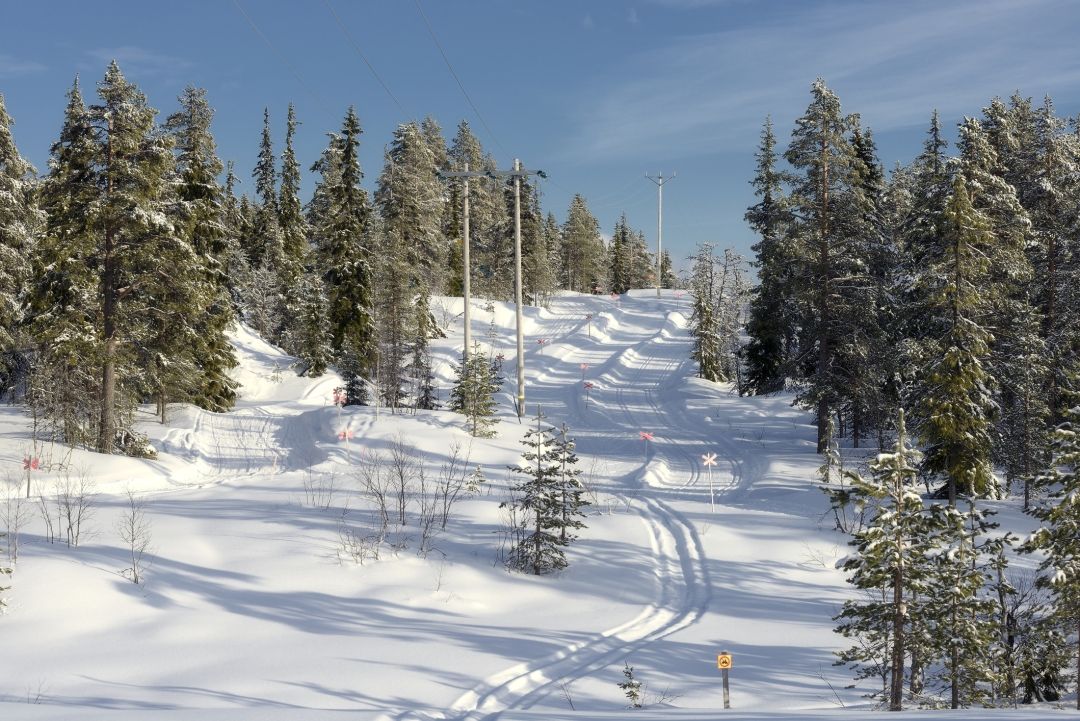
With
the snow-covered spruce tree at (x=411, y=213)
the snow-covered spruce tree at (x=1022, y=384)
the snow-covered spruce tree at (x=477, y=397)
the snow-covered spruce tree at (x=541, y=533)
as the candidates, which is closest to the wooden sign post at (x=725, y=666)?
the snow-covered spruce tree at (x=541, y=533)

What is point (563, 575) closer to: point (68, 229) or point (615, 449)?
point (615, 449)

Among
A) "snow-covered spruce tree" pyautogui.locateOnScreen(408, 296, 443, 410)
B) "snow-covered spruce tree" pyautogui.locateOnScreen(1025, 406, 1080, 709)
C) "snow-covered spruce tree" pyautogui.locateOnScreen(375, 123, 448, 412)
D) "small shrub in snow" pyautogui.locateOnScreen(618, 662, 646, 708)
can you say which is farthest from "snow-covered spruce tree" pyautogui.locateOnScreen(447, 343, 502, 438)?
"snow-covered spruce tree" pyautogui.locateOnScreen(1025, 406, 1080, 709)

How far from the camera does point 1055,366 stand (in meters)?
25.0

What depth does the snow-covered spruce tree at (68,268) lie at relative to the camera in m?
24.2

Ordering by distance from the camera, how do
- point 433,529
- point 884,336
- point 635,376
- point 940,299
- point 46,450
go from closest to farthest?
point 433,529, point 940,299, point 46,450, point 884,336, point 635,376

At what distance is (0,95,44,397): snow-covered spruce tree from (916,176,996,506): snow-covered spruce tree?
110 feet

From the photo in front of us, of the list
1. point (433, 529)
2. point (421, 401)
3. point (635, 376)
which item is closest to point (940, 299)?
point (433, 529)

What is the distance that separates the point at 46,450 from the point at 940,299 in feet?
92.1

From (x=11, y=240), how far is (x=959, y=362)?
3697cm

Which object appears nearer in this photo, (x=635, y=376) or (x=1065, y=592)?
(x=1065, y=592)

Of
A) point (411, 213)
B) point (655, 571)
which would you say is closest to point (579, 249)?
point (411, 213)

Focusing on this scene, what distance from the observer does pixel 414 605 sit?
13156 millimetres

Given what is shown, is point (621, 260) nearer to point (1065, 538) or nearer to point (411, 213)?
point (411, 213)

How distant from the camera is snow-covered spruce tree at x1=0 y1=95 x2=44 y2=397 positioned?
101 ft
